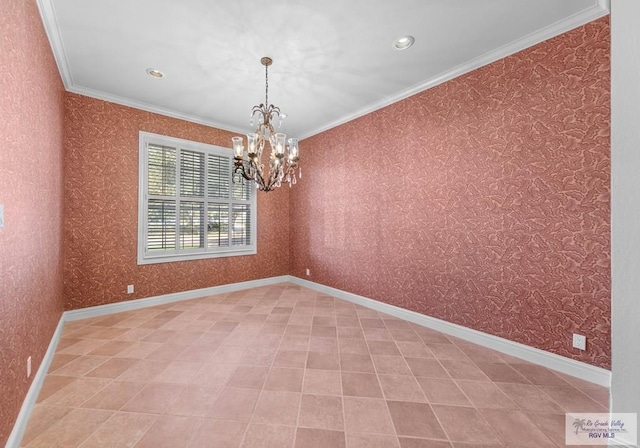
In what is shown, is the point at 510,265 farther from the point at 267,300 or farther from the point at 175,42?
the point at 175,42

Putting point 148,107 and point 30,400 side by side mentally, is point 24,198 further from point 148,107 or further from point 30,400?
point 148,107

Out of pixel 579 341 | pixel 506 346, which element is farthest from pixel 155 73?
pixel 579 341

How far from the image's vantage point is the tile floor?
151 centimetres

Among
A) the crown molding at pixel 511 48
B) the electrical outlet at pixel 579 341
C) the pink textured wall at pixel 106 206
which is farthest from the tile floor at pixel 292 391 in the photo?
the crown molding at pixel 511 48

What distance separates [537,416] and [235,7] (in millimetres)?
3648

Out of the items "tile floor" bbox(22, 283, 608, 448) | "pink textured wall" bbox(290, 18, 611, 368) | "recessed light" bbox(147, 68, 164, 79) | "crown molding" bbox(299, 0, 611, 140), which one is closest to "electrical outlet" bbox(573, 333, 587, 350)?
"pink textured wall" bbox(290, 18, 611, 368)

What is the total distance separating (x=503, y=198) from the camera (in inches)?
97.3

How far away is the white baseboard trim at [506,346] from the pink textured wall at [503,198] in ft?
0.21

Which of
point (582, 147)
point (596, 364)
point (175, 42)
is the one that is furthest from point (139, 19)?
point (596, 364)

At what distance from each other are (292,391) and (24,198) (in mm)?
2291

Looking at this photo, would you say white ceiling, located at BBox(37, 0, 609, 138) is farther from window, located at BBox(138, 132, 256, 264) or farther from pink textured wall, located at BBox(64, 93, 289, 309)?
window, located at BBox(138, 132, 256, 264)

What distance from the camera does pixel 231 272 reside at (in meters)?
4.60

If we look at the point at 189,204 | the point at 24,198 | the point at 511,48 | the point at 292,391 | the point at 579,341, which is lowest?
the point at 292,391

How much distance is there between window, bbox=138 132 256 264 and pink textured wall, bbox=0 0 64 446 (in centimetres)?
125
